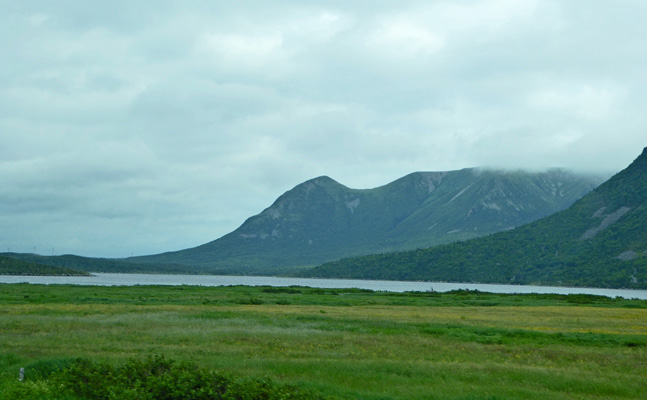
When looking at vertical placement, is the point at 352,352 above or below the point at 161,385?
below

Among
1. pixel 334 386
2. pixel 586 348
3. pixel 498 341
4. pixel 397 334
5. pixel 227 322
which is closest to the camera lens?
pixel 334 386

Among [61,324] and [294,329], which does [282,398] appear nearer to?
[294,329]

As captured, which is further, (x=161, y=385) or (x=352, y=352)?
(x=352, y=352)

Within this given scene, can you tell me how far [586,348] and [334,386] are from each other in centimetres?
2065

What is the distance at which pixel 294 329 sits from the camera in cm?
4478

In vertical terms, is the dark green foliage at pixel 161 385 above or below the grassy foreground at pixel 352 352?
above

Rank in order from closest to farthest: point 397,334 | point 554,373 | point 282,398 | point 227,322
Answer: point 282,398 → point 554,373 → point 397,334 → point 227,322

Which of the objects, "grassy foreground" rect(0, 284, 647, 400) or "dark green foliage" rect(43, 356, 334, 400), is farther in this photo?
"grassy foreground" rect(0, 284, 647, 400)

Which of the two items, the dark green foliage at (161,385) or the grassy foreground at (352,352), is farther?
the grassy foreground at (352,352)

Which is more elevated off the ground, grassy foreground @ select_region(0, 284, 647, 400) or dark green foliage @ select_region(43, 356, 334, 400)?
dark green foliage @ select_region(43, 356, 334, 400)

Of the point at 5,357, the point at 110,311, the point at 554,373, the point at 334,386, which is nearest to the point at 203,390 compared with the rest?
the point at 334,386

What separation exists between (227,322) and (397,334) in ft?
45.4

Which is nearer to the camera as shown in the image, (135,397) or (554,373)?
(135,397)

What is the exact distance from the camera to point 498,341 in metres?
40.3
